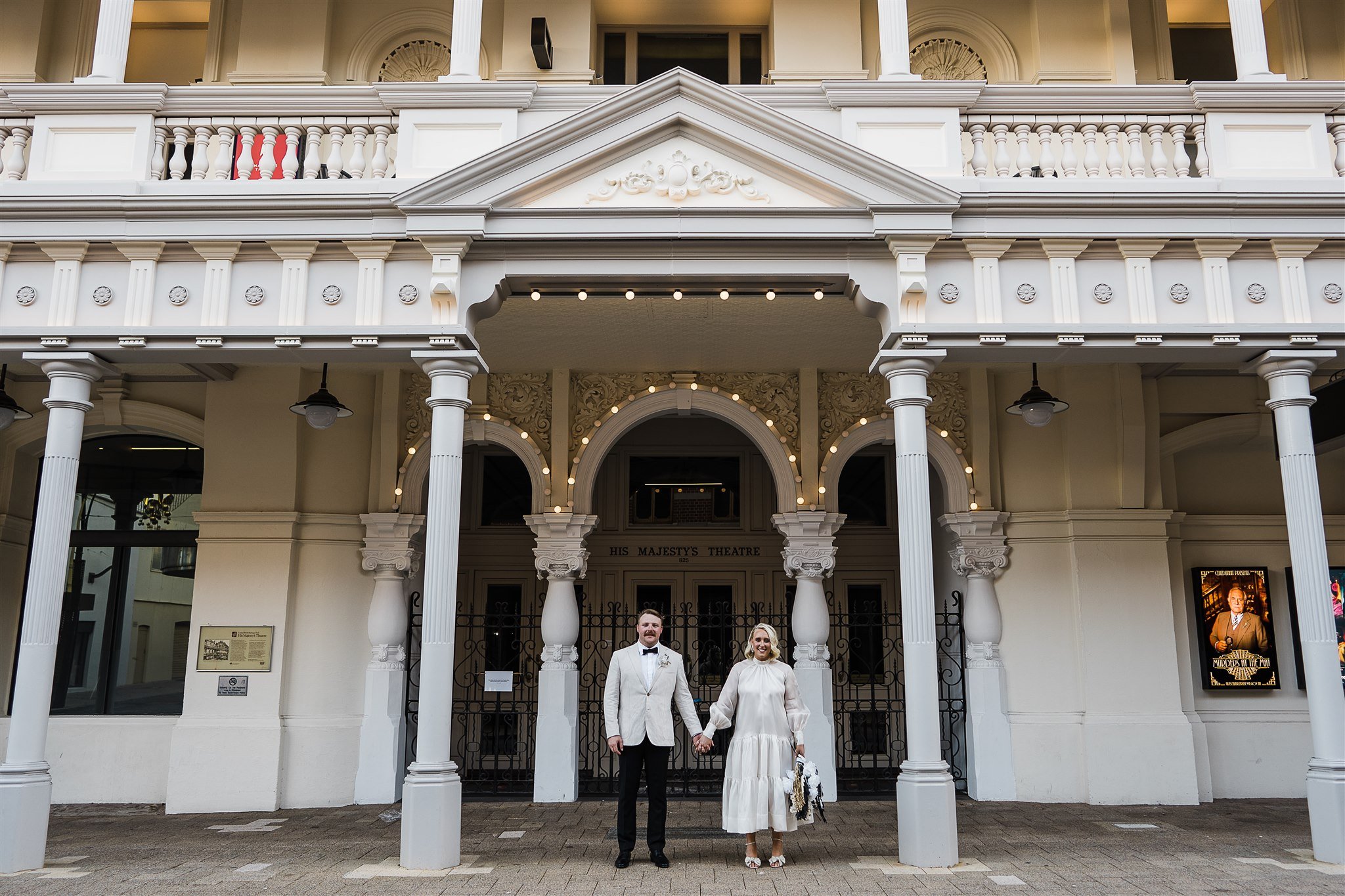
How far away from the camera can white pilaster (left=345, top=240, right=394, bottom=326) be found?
7.89 meters

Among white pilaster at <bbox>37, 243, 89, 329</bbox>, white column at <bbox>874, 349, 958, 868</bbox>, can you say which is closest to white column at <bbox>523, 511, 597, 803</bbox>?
white column at <bbox>874, 349, 958, 868</bbox>

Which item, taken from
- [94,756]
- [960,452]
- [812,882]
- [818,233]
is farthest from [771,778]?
[94,756]

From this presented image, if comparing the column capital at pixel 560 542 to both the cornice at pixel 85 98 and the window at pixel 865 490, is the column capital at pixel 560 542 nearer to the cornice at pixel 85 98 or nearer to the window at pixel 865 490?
the window at pixel 865 490

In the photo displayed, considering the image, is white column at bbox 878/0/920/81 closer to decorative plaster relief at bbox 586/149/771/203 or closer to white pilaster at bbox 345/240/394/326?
decorative plaster relief at bbox 586/149/771/203

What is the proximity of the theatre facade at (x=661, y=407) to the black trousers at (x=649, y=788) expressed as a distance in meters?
1.23

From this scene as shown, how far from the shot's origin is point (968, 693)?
1046 centimetres

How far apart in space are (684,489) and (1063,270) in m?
7.65

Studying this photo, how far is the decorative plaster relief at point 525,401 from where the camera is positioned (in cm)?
1125

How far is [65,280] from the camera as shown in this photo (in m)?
8.00

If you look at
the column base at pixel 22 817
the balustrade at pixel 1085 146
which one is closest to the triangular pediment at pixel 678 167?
the balustrade at pixel 1085 146

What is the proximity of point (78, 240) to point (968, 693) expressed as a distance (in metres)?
9.10

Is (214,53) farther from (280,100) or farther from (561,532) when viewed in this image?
(561,532)

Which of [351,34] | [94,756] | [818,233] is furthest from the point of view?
[351,34]

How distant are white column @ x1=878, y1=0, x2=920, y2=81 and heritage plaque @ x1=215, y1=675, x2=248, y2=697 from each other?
8263 mm
